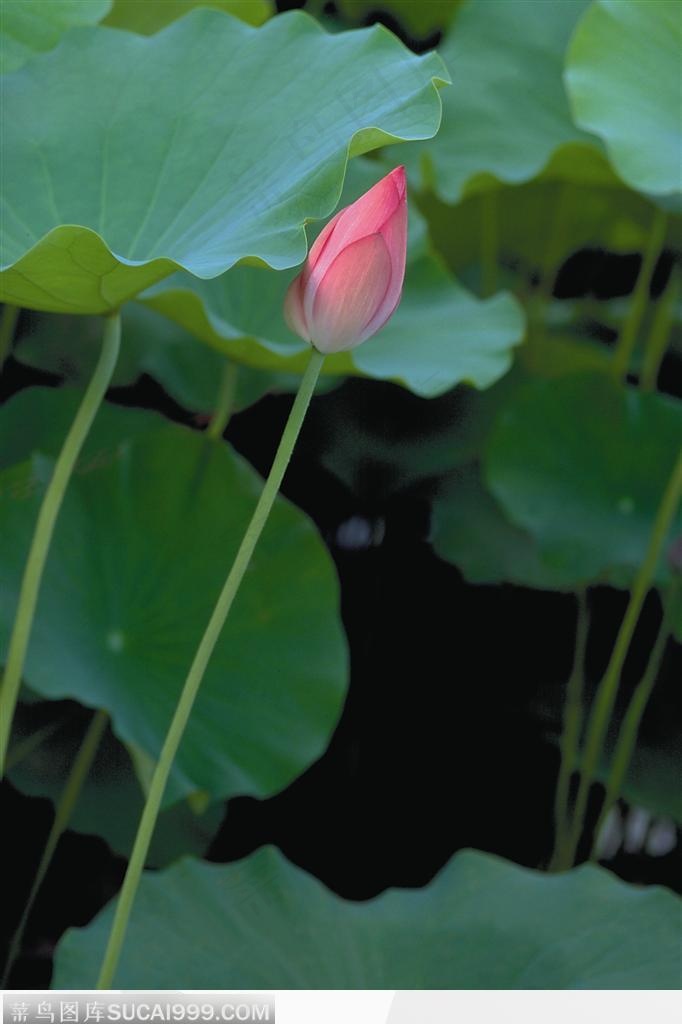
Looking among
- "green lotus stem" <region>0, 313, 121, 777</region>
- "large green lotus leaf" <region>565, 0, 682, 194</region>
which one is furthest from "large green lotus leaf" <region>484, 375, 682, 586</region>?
"green lotus stem" <region>0, 313, 121, 777</region>

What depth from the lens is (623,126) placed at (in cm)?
91

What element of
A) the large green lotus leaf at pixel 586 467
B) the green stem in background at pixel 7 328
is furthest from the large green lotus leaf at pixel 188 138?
the large green lotus leaf at pixel 586 467

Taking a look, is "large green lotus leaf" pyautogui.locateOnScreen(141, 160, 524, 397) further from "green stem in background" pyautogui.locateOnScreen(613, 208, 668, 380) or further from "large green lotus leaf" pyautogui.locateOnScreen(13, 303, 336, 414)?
"green stem in background" pyautogui.locateOnScreen(613, 208, 668, 380)

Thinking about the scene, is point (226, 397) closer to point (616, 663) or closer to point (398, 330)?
point (398, 330)

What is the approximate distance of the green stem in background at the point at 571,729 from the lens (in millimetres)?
1155

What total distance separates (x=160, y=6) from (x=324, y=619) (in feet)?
1.76

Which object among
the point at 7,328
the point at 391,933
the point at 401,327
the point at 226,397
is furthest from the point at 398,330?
the point at 391,933

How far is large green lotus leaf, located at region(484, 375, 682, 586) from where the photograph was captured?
117cm

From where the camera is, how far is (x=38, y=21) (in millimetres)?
821

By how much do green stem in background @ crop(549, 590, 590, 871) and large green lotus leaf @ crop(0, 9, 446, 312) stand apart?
693mm

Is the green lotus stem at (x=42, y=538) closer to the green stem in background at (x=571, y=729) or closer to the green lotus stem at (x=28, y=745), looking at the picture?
the green lotus stem at (x=28, y=745)

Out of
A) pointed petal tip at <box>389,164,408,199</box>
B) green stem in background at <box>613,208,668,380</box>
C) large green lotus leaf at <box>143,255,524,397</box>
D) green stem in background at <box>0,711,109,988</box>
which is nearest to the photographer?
pointed petal tip at <box>389,164,408,199</box>

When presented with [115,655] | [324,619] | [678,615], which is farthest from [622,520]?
[115,655]

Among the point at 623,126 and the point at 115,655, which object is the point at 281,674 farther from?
the point at 623,126
